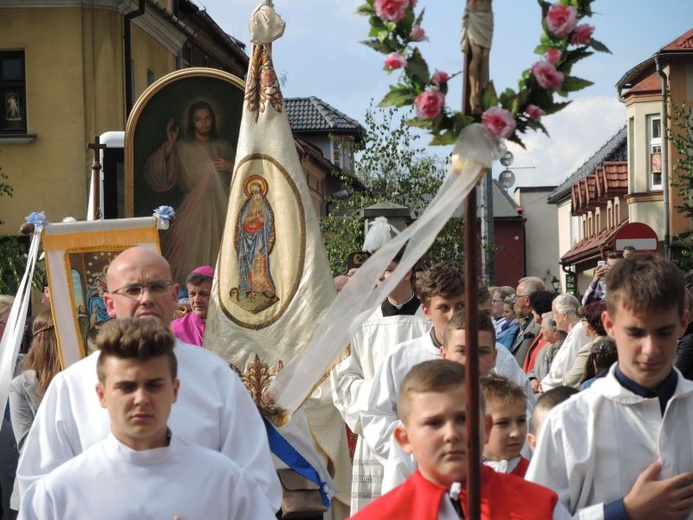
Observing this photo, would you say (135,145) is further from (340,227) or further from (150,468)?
(340,227)

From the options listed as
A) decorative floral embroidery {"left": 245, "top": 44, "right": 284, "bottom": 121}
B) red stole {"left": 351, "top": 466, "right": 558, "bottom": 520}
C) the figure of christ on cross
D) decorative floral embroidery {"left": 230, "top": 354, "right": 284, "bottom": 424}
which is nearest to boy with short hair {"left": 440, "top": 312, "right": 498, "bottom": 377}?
red stole {"left": 351, "top": 466, "right": 558, "bottom": 520}

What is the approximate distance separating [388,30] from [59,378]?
86.8 inches

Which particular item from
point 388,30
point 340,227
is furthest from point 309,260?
point 340,227

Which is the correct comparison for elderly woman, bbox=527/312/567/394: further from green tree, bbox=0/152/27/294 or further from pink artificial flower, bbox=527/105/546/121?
green tree, bbox=0/152/27/294

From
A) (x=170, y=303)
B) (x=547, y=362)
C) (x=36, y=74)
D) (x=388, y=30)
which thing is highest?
(x=36, y=74)

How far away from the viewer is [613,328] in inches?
172

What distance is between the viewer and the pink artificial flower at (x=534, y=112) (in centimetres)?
374

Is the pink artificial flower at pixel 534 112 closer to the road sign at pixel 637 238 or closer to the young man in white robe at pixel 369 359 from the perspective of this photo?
the young man in white robe at pixel 369 359

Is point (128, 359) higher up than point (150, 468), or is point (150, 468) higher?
point (128, 359)

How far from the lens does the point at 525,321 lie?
1308 centimetres

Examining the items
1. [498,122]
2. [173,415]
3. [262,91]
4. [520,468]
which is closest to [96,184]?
[262,91]

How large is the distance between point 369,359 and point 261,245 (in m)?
1.06

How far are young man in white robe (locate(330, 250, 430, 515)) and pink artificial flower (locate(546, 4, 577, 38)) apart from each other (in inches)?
167

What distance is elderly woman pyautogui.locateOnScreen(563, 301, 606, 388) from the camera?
7840 mm
